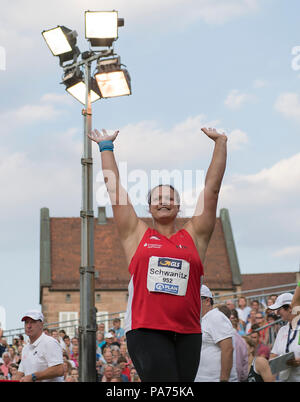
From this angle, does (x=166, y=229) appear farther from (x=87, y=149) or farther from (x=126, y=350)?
(x=126, y=350)

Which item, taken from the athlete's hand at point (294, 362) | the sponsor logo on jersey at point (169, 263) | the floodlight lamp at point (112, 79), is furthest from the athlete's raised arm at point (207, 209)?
the floodlight lamp at point (112, 79)

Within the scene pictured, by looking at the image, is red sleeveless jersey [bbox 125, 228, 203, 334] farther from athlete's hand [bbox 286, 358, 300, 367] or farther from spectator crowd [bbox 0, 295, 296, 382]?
spectator crowd [bbox 0, 295, 296, 382]

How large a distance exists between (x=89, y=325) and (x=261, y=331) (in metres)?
3.58

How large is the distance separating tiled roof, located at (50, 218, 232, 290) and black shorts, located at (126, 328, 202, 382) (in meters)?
41.6

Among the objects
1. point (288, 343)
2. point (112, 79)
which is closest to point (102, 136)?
point (288, 343)

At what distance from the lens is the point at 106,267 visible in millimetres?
49031

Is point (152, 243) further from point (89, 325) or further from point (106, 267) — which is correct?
point (106, 267)

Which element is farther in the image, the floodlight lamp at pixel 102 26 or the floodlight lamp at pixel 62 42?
the floodlight lamp at pixel 62 42

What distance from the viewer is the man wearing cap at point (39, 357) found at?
762cm

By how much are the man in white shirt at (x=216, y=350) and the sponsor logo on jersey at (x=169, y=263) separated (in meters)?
3.12

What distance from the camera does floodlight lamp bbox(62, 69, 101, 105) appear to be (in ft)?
34.7

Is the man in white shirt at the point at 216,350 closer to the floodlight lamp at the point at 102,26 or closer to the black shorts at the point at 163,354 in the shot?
the black shorts at the point at 163,354

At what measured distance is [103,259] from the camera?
163 feet

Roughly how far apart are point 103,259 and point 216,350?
4282 cm
